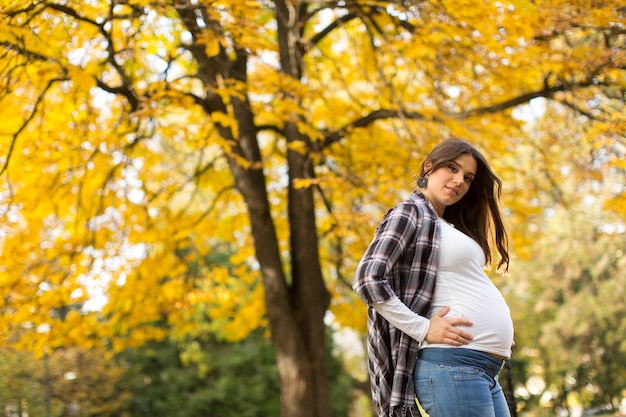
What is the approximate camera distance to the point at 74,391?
13.6m

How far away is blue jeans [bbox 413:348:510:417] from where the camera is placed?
→ 6.93 ft

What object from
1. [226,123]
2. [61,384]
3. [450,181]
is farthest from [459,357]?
[61,384]

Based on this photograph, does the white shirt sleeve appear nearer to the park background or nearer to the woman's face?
the woman's face

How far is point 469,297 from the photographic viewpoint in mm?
2244

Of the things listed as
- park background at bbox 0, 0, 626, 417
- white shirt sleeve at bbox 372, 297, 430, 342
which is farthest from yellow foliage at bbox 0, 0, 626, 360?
white shirt sleeve at bbox 372, 297, 430, 342

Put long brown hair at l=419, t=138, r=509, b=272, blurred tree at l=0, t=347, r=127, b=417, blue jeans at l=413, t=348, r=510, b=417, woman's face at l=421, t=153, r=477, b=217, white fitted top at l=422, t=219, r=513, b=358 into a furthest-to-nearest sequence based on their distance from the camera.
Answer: blurred tree at l=0, t=347, r=127, b=417
long brown hair at l=419, t=138, r=509, b=272
woman's face at l=421, t=153, r=477, b=217
white fitted top at l=422, t=219, r=513, b=358
blue jeans at l=413, t=348, r=510, b=417

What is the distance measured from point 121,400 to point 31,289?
10044mm

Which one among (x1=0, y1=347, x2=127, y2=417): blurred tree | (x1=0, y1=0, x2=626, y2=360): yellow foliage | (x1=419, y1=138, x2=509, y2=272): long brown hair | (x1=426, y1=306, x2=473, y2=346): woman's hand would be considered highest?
(x1=0, y1=0, x2=626, y2=360): yellow foliage

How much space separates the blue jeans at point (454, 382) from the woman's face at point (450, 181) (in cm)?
55

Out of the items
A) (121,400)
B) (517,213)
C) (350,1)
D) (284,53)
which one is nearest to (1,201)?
(284,53)

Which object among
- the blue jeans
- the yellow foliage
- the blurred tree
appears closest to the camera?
the blue jeans

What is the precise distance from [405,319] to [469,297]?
0.79ft

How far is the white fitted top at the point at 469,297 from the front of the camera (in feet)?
7.26

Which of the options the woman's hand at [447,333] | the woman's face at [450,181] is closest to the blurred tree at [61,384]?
the woman's face at [450,181]
